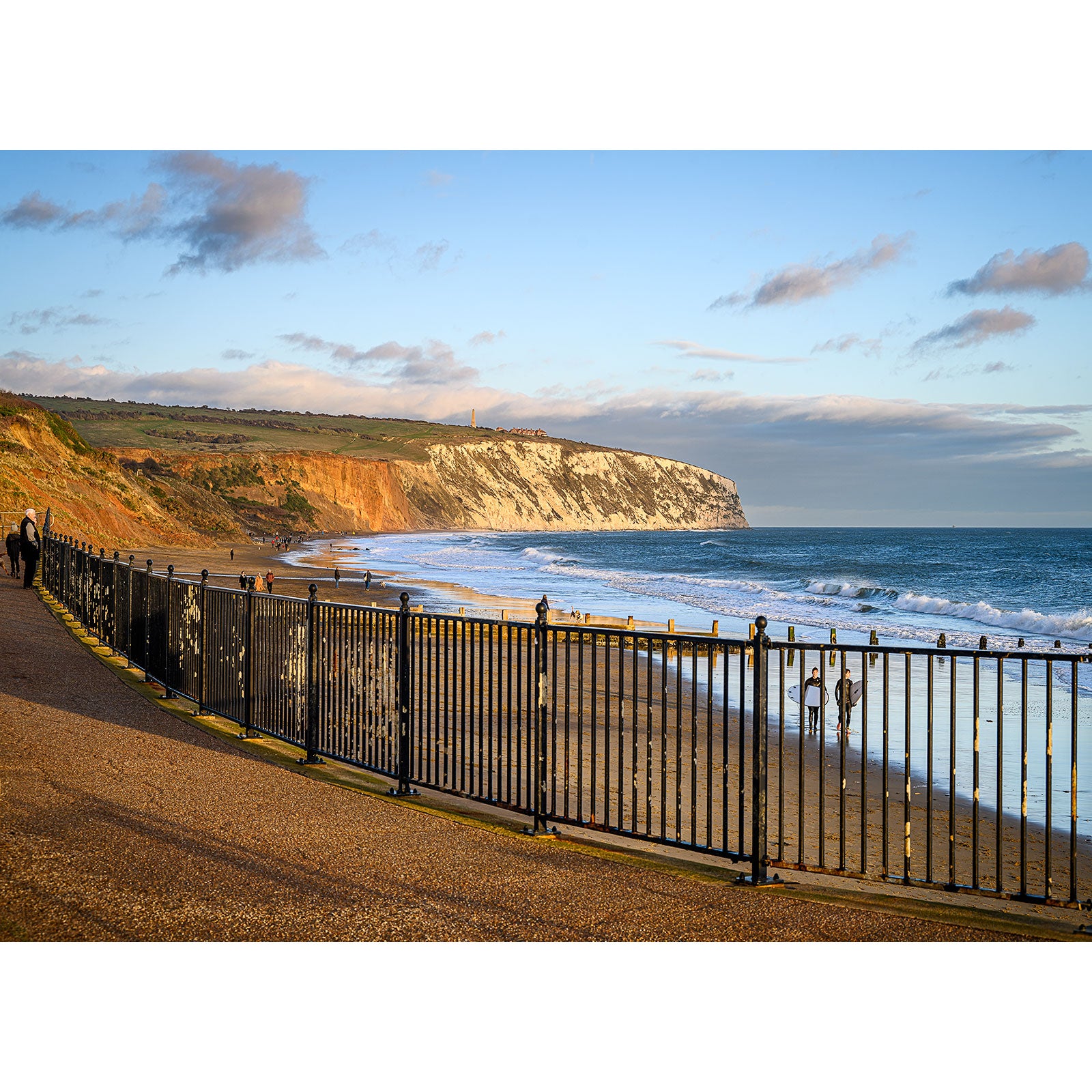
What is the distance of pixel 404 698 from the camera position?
7344 millimetres

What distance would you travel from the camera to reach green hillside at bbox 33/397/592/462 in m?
135

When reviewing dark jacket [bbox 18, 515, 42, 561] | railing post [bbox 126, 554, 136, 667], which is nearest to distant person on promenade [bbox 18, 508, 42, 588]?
dark jacket [bbox 18, 515, 42, 561]

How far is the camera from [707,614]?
31.5 metres

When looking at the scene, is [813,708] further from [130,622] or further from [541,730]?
[130,622]

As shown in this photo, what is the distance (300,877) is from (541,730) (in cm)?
186

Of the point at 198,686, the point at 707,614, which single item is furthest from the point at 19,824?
the point at 707,614

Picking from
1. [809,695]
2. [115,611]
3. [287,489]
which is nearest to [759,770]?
[809,695]

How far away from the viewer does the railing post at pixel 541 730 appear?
6.20m

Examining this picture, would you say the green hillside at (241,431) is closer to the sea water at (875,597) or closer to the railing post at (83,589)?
the sea water at (875,597)

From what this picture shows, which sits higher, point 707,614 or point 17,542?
point 17,542

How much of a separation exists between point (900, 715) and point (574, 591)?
89.1ft

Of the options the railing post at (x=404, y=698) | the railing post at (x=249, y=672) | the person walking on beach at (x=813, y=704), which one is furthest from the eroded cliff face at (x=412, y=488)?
the railing post at (x=404, y=698)

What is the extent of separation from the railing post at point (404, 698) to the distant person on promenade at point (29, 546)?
63.3 feet

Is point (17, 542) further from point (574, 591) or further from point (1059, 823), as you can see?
point (1059, 823)
